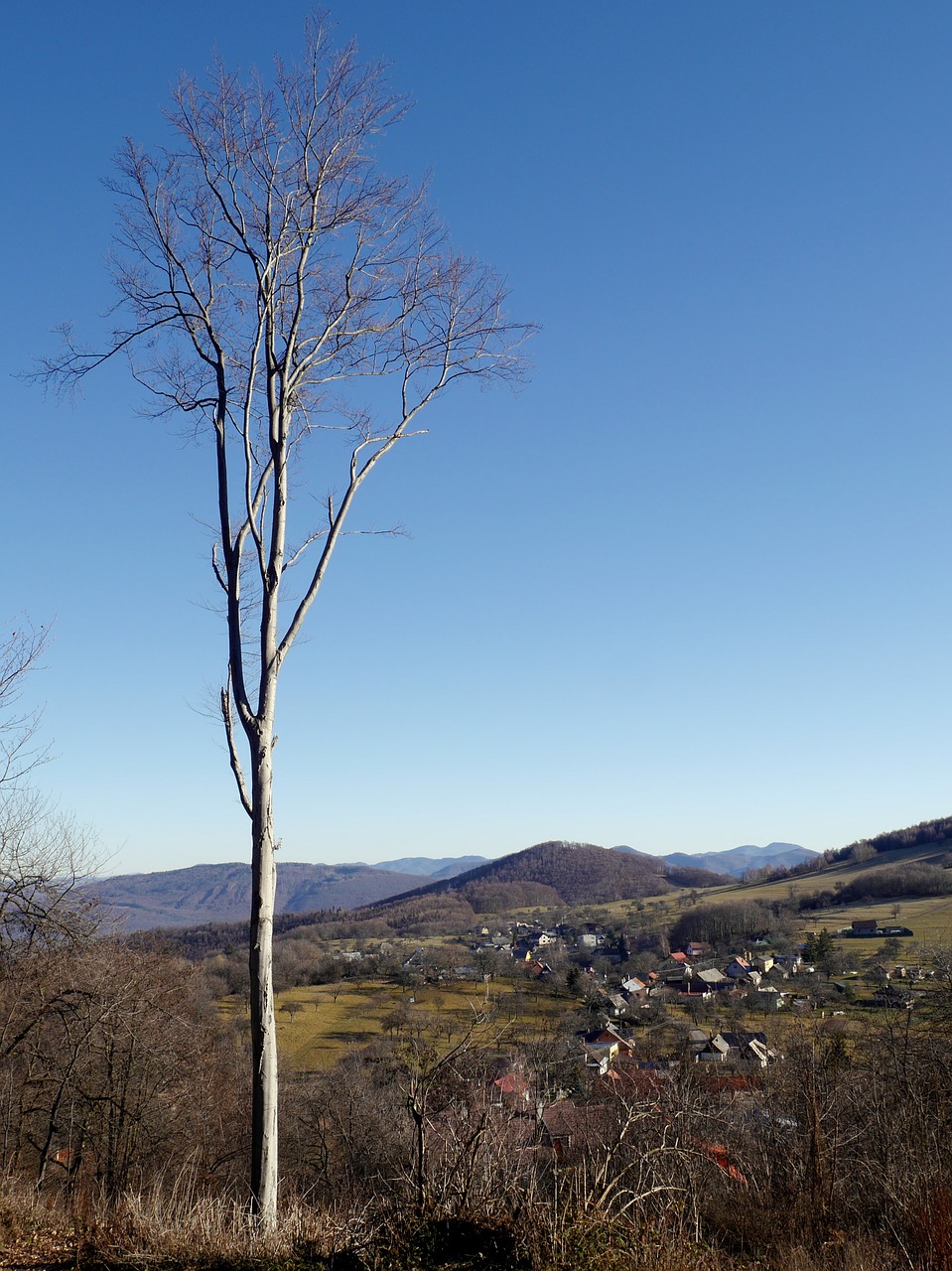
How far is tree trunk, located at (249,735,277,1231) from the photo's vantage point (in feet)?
17.7

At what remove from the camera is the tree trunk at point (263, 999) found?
213 inches

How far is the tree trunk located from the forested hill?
106385 millimetres

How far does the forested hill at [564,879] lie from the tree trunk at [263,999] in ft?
349

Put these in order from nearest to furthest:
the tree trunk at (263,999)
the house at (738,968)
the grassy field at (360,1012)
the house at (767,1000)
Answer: the tree trunk at (263,999), the house at (767,1000), the grassy field at (360,1012), the house at (738,968)

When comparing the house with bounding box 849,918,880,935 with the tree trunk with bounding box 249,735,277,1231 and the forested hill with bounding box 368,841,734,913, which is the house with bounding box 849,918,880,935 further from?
the forested hill with bounding box 368,841,734,913

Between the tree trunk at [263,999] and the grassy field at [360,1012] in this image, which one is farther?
the grassy field at [360,1012]

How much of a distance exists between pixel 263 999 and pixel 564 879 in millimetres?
128406

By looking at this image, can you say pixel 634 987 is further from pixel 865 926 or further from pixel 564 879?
pixel 564 879

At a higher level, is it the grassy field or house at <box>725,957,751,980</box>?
the grassy field

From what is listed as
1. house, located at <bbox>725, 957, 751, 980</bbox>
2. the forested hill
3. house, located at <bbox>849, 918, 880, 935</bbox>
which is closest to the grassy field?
house, located at <bbox>725, 957, 751, 980</bbox>

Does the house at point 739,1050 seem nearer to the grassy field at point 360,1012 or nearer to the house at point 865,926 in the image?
the grassy field at point 360,1012

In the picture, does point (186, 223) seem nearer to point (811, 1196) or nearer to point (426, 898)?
point (811, 1196)

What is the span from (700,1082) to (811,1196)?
6345mm

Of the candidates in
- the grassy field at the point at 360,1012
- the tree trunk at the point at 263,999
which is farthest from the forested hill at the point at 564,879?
the tree trunk at the point at 263,999
